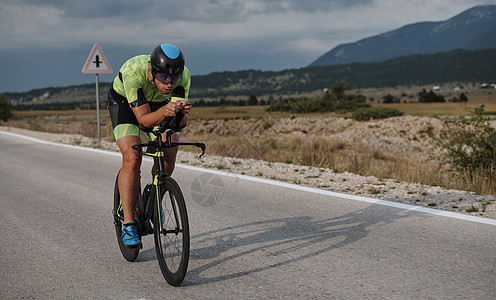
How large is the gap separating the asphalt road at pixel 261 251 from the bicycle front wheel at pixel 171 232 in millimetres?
175

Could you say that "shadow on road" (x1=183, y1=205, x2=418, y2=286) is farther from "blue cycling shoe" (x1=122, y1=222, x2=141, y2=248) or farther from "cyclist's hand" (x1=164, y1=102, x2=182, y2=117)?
"cyclist's hand" (x1=164, y1=102, x2=182, y2=117)

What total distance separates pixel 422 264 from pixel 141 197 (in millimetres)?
2570

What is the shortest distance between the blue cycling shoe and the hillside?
443ft

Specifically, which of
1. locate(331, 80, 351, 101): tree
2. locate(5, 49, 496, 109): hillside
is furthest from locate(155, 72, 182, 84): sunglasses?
locate(5, 49, 496, 109): hillside

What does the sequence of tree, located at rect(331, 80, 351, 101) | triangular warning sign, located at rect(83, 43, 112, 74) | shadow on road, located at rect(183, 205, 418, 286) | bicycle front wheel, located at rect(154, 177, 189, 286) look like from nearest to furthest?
bicycle front wheel, located at rect(154, 177, 189, 286)
shadow on road, located at rect(183, 205, 418, 286)
triangular warning sign, located at rect(83, 43, 112, 74)
tree, located at rect(331, 80, 351, 101)

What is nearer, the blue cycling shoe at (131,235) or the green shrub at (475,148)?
the blue cycling shoe at (131,235)

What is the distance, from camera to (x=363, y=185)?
332 inches

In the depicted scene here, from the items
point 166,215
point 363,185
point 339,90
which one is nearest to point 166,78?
point 166,215

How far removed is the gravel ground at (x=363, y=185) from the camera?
6910mm

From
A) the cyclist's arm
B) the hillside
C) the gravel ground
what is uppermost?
the hillside

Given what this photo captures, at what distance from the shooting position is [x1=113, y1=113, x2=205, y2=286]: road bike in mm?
3919

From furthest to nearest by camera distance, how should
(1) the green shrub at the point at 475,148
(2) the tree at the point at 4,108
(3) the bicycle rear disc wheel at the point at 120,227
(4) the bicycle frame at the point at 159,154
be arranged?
(2) the tree at the point at 4,108 → (1) the green shrub at the point at 475,148 → (3) the bicycle rear disc wheel at the point at 120,227 → (4) the bicycle frame at the point at 159,154

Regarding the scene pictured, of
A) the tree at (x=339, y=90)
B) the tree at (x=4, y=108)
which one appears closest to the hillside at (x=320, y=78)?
the tree at (x=339, y=90)

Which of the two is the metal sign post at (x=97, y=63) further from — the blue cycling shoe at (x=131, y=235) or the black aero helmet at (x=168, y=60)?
the black aero helmet at (x=168, y=60)
